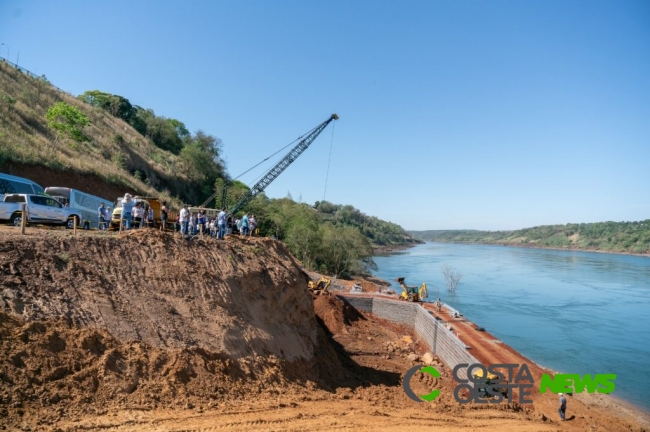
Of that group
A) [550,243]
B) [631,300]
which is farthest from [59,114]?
[550,243]

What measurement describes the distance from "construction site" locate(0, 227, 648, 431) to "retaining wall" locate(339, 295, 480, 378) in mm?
1185

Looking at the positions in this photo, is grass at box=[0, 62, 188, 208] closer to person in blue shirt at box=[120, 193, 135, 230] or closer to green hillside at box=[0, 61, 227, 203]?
green hillside at box=[0, 61, 227, 203]

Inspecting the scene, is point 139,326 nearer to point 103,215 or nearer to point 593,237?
point 103,215

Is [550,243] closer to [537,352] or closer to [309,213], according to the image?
[309,213]

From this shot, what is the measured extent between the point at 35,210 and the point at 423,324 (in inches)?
871

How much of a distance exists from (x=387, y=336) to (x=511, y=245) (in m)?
167

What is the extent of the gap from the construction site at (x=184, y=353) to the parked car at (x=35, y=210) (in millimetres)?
2426

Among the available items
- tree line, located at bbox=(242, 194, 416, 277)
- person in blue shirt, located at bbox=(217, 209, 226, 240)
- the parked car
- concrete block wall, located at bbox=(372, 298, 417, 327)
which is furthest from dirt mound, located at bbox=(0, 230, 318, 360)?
tree line, located at bbox=(242, 194, 416, 277)

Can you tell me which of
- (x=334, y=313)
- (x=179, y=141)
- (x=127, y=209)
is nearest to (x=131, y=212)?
(x=127, y=209)

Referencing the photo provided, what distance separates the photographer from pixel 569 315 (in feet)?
125

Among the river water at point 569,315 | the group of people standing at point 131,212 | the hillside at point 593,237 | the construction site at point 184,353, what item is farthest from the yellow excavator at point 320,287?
the hillside at point 593,237

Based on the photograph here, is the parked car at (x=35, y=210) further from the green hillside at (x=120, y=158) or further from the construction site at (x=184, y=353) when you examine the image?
the green hillside at (x=120, y=158)

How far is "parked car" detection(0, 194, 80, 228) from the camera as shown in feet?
47.9

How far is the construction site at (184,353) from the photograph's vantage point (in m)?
8.61
